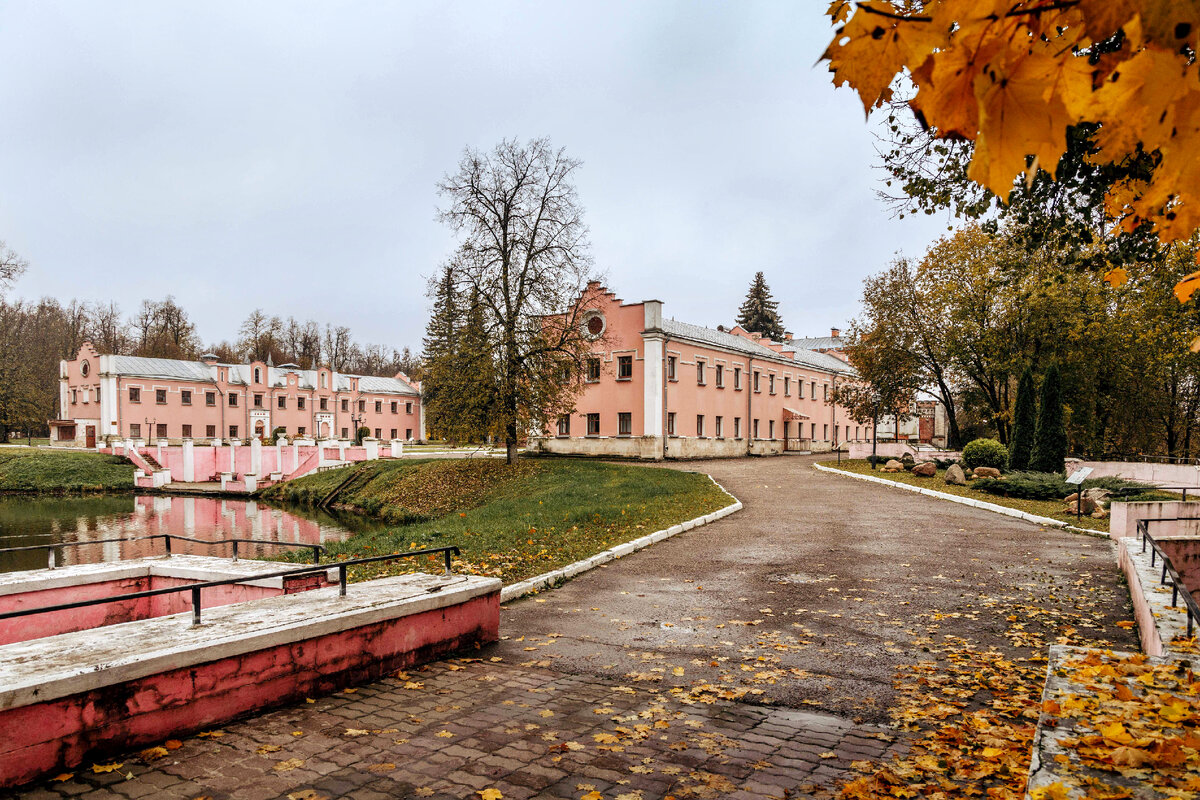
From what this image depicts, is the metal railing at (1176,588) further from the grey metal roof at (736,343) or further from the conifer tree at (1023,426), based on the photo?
the grey metal roof at (736,343)

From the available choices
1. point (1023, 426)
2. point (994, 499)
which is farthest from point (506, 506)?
point (1023, 426)

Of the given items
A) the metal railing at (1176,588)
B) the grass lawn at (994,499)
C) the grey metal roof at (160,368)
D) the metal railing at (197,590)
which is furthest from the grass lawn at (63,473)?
the metal railing at (1176,588)

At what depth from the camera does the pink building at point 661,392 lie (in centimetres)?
3822

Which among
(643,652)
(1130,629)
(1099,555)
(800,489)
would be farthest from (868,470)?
(643,652)

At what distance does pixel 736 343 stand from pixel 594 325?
10.6 meters

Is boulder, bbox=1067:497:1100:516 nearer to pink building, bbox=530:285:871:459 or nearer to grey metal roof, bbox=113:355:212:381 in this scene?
pink building, bbox=530:285:871:459

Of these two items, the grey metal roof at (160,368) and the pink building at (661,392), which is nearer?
the pink building at (661,392)

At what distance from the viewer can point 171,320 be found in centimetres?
8025

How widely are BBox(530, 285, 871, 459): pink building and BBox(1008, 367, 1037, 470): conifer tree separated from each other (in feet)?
40.4

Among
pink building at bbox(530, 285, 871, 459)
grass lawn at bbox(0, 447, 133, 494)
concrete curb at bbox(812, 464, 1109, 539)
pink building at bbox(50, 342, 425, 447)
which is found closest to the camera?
concrete curb at bbox(812, 464, 1109, 539)

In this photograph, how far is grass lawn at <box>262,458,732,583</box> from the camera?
11.8 meters

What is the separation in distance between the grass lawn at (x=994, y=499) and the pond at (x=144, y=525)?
17.5m

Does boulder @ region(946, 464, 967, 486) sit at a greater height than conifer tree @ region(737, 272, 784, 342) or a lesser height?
lesser

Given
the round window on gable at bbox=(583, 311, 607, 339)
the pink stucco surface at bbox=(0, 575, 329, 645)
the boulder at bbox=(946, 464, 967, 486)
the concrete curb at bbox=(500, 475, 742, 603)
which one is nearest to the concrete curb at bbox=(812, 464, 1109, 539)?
the boulder at bbox=(946, 464, 967, 486)
